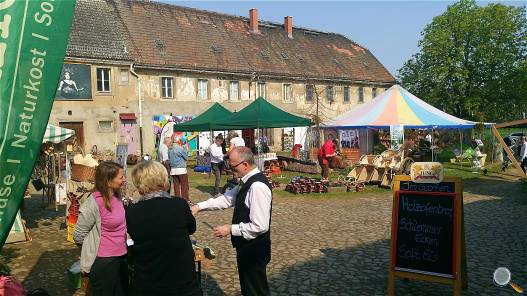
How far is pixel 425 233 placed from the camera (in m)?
5.28

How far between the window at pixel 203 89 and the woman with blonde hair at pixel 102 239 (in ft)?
89.5

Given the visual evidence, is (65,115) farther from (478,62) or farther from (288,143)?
(478,62)

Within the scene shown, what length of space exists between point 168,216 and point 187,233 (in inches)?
9.1

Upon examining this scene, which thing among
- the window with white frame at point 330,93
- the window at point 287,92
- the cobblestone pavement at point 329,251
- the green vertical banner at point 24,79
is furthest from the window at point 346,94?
the green vertical banner at point 24,79

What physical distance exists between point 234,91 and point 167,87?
5.20 metres

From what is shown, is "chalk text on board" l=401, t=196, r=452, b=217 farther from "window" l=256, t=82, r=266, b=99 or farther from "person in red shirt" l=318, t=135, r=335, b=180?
"window" l=256, t=82, r=266, b=99

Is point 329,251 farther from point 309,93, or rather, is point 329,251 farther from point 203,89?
point 309,93

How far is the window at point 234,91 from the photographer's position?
32.2 m

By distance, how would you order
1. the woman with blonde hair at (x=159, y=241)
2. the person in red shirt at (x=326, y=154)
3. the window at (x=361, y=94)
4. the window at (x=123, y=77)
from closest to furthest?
1. the woman with blonde hair at (x=159, y=241)
2. the person in red shirt at (x=326, y=154)
3. the window at (x=123, y=77)
4. the window at (x=361, y=94)

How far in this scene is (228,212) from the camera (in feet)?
34.0

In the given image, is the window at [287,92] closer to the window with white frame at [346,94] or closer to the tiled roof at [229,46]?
the tiled roof at [229,46]

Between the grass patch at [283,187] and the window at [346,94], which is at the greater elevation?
the window at [346,94]

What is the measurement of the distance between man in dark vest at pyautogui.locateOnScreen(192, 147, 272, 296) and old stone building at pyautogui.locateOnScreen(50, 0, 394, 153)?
2398 centimetres

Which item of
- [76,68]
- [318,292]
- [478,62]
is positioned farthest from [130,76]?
[478,62]
